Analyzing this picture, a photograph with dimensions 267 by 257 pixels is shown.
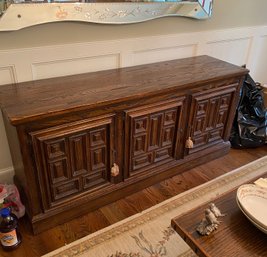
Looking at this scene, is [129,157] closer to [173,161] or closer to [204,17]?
[173,161]

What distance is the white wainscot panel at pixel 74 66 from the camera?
63.9 inches

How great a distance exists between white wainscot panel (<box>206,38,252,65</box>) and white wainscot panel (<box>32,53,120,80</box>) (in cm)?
93

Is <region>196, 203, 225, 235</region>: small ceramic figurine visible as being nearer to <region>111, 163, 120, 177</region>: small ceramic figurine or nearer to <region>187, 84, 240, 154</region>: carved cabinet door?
<region>111, 163, 120, 177</region>: small ceramic figurine

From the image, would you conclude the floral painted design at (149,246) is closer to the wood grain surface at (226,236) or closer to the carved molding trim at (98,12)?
the wood grain surface at (226,236)

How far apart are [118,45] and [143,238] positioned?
3.95 feet

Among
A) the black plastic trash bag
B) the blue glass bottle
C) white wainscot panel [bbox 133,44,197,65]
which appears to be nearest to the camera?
the blue glass bottle

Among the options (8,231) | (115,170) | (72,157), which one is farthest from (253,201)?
(8,231)

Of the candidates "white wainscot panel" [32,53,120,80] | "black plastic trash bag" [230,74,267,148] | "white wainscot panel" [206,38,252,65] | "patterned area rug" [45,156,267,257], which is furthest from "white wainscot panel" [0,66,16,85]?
"black plastic trash bag" [230,74,267,148]

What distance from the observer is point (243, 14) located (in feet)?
7.72

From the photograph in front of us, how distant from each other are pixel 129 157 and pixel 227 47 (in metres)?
1.45

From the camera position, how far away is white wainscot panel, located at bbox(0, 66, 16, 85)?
4.94 feet

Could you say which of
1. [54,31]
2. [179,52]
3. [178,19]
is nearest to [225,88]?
[179,52]

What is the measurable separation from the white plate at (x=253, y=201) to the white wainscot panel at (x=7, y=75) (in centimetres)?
131

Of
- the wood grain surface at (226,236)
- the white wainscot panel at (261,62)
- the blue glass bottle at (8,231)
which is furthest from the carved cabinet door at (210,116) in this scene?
the blue glass bottle at (8,231)
